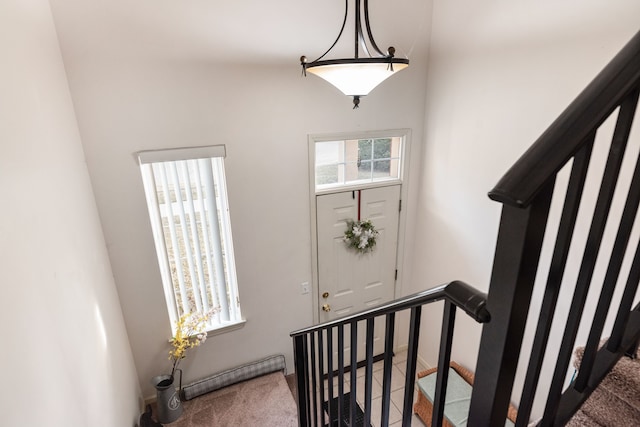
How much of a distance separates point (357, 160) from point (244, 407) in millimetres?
2604

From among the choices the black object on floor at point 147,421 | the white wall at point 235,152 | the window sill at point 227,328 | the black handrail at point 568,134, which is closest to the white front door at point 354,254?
the white wall at point 235,152

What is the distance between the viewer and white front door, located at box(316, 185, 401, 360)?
369 centimetres

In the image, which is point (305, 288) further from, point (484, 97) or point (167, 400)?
point (484, 97)

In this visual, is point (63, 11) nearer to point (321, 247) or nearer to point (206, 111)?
point (206, 111)

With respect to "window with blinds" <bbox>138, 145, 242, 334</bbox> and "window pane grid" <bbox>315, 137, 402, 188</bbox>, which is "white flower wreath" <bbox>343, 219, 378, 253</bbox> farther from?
"window with blinds" <bbox>138, 145, 242, 334</bbox>

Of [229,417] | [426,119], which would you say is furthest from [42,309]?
[426,119]

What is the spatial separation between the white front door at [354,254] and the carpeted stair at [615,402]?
106 inches

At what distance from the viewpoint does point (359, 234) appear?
3801 mm

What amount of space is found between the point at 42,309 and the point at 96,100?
5.27 feet

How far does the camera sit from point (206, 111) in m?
2.89

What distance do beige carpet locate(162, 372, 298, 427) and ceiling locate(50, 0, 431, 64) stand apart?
3.02 m

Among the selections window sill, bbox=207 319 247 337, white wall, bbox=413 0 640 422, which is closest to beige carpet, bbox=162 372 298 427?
window sill, bbox=207 319 247 337

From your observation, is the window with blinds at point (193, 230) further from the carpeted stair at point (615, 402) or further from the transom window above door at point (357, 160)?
the carpeted stair at point (615, 402)

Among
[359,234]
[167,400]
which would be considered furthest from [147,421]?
[359,234]
